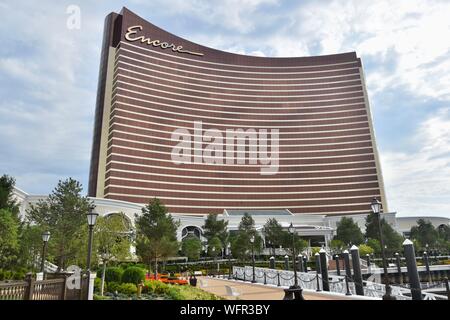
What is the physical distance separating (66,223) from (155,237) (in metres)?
11.9

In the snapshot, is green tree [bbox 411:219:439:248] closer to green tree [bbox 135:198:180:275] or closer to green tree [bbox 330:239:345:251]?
green tree [bbox 330:239:345:251]

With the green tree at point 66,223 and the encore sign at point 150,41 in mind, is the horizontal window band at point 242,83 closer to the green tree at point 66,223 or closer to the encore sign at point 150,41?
the encore sign at point 150,41

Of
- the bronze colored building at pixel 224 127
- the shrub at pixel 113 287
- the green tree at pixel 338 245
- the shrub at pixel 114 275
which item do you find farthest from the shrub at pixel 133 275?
the bronze colored building at pixel 224 127

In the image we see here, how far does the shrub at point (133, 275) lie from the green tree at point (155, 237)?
1315cm

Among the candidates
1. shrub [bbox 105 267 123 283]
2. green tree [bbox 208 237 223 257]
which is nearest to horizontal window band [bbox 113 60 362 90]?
green tree [bbox 208 237 223 257]

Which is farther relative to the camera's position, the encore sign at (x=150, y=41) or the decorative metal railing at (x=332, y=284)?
the encore sign at (x=150, y=41)

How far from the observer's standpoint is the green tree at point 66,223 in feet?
94.7

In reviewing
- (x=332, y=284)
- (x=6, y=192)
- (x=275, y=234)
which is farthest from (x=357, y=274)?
(x=275, y=234)

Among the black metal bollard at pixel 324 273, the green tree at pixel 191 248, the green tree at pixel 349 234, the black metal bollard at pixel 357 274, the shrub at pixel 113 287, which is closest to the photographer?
the shrub at pixel 113 287

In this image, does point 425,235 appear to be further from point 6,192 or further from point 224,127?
point 6,192

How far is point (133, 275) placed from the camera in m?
21.4

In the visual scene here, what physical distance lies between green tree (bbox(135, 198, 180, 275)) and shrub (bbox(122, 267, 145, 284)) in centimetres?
1315
